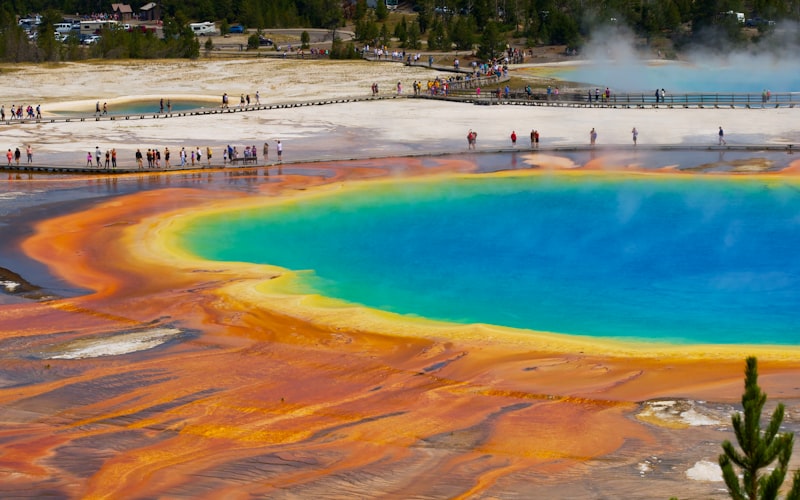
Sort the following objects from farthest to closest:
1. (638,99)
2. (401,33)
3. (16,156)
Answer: (401,33), (638,99), (16,156)

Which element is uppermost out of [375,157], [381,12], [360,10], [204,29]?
[360,10]

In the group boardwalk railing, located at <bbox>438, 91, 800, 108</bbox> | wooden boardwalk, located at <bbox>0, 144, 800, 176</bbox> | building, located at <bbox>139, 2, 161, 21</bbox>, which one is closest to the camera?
wooden boardwalk, located at <bbox>0, 144, 800, 176</bbox>

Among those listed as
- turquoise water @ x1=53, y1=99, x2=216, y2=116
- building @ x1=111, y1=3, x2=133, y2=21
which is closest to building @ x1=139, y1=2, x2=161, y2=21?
building @ x1=111, y1=3, x2=133, y2=21

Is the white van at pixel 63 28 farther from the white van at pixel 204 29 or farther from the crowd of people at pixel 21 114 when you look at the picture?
the crowd of people at pixel 21 114

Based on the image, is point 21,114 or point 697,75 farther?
point 697,75

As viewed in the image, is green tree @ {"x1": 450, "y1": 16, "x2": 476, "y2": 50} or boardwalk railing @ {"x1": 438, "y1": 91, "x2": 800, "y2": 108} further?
green tree @ {"x1": 450, "y1": 16, "x2": 476, "y2": 50}

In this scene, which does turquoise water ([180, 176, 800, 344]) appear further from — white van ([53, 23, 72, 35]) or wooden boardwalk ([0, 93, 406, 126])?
white van ([53, 23, 72, 35])

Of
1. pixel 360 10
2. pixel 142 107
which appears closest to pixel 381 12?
pixel 360 10

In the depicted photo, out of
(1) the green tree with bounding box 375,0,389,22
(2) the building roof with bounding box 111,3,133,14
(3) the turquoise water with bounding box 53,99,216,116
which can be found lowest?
(3) the turquoise water with bounding box 53,99,216,116

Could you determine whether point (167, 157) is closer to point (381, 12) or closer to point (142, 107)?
point (142, 107)

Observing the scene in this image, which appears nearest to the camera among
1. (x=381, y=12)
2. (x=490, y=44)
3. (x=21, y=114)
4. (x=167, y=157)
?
(x=167, y=157)
